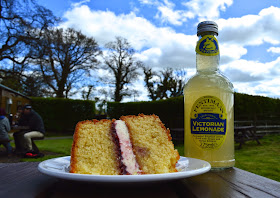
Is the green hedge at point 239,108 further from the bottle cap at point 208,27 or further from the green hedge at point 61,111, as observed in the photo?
the bottle cap at point 208,27

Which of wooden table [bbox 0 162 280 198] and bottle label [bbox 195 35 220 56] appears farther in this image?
bottle label [bbox 195 35 220 56]

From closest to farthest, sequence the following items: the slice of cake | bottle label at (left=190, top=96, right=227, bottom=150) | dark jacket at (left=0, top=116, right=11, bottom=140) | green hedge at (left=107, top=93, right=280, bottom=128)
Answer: the slice of cake, bottle label at (left=190, top=96, right=227, bottom=150), dark jacket at (left=0, top=116, right=11, bottom=140), green hedge at (left=107, top=93, right=280, bottom=128)

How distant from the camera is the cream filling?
50.6 inches

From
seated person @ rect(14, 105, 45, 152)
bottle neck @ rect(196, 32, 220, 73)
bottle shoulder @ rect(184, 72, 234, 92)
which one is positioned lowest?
seated person @ rect(14, 105, 45, 152)

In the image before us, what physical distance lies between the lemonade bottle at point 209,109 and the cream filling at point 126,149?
392 millimetres

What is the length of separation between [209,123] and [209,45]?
0.57 metres

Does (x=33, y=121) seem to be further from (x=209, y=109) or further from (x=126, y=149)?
(x=209, y=109)

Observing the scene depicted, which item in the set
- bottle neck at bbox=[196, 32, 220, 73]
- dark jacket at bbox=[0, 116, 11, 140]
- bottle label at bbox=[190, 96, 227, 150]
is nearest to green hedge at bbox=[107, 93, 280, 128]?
dark jacket at bbox=[0, 116, 11, 140]


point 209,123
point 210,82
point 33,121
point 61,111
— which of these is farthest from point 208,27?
point 61,111

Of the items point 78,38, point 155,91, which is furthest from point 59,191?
point 155,91

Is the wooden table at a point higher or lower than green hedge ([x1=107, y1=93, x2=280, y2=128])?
lower

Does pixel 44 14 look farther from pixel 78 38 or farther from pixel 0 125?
pixel 0 125

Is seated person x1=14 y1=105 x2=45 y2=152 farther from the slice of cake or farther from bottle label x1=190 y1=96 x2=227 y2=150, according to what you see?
bottle label x1=190 y1=96 x2=227 y2=150

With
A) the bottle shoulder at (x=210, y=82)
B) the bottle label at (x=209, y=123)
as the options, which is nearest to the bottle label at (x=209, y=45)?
the bottle shoulder at (x=210, y=82)
